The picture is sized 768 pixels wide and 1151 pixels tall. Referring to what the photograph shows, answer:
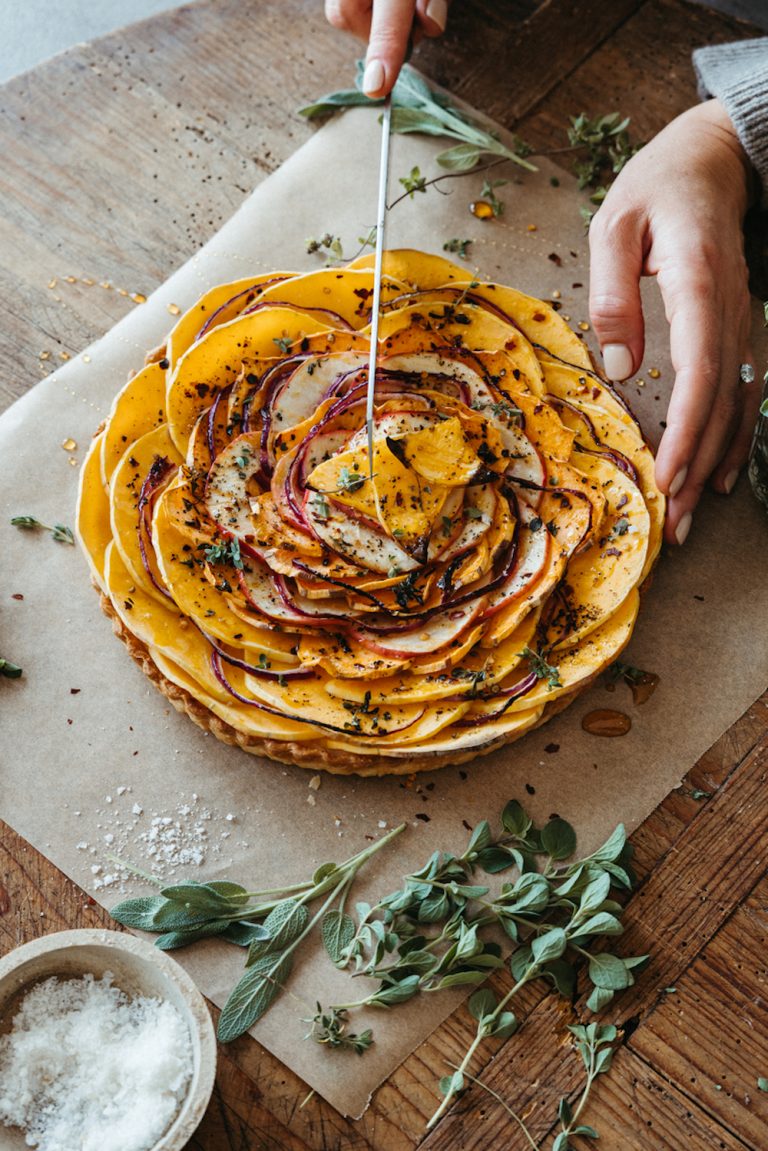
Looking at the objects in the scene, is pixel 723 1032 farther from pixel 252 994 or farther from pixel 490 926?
pixel 252 994

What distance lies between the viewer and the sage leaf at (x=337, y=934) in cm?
301

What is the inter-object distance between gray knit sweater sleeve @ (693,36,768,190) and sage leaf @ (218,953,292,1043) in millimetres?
2876

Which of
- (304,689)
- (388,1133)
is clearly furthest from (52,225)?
(388,1133)

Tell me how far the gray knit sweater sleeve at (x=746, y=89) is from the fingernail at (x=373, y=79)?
116cm

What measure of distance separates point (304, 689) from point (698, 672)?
1157mm

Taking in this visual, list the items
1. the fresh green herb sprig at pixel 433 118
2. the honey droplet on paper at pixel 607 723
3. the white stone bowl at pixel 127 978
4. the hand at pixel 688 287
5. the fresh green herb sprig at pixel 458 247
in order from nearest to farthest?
the white stone bowl at pixel 127 978 < the honey droplet on paper at pixel 607 723 < the hand at pixel 688 287 < the fresh green herb sprig at pixel 458 247 < the fresh green herb sprig at pixel 433 118

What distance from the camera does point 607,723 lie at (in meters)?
3.31

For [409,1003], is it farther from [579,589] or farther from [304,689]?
[579,589]

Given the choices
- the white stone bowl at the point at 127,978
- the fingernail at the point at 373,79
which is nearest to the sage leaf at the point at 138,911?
the white stone bowl at the point at 127,978

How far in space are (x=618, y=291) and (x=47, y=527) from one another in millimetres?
1842

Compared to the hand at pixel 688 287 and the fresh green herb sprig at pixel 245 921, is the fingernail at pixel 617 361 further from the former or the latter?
the fresh green herb sprig at pixel 245 921

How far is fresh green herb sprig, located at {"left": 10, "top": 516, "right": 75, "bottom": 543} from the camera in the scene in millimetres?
3488

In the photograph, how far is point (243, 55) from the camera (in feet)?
14.2

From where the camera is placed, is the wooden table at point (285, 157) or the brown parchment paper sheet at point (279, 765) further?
the brown parchment paper sheet at point (279, 765)
